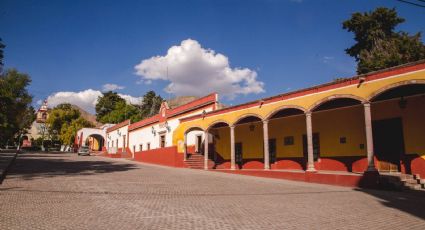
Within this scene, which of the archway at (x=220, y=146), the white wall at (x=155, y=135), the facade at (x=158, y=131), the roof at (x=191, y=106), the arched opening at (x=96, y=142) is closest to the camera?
the archway at (x=220, y=146)

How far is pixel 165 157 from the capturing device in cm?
2680

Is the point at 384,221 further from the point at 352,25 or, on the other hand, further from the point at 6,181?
the point at 352,25

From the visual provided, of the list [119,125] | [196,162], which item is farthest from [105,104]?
[196,162]

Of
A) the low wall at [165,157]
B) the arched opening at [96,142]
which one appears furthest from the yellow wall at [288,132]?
the arched opening at [96,142]

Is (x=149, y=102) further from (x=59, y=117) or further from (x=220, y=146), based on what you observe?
(x=220, y=146)

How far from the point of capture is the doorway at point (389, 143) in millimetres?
14828

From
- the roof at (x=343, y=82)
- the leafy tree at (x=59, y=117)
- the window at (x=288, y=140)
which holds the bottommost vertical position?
the window at (x=288, y=140)

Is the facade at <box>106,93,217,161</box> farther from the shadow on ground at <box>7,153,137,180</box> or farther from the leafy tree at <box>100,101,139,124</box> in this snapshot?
the leafy tree at <box>100,101,139,124</box>

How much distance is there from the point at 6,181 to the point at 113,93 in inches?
2633

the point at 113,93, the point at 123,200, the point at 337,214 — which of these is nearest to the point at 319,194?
the point at 337,214

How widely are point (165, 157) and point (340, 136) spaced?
14.4 metres

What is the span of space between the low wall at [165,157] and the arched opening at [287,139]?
7300 mm

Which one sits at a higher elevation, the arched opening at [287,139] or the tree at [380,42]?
the tree at [380,42]

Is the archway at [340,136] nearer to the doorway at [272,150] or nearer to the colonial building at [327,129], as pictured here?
the colonial building at [327,129]
